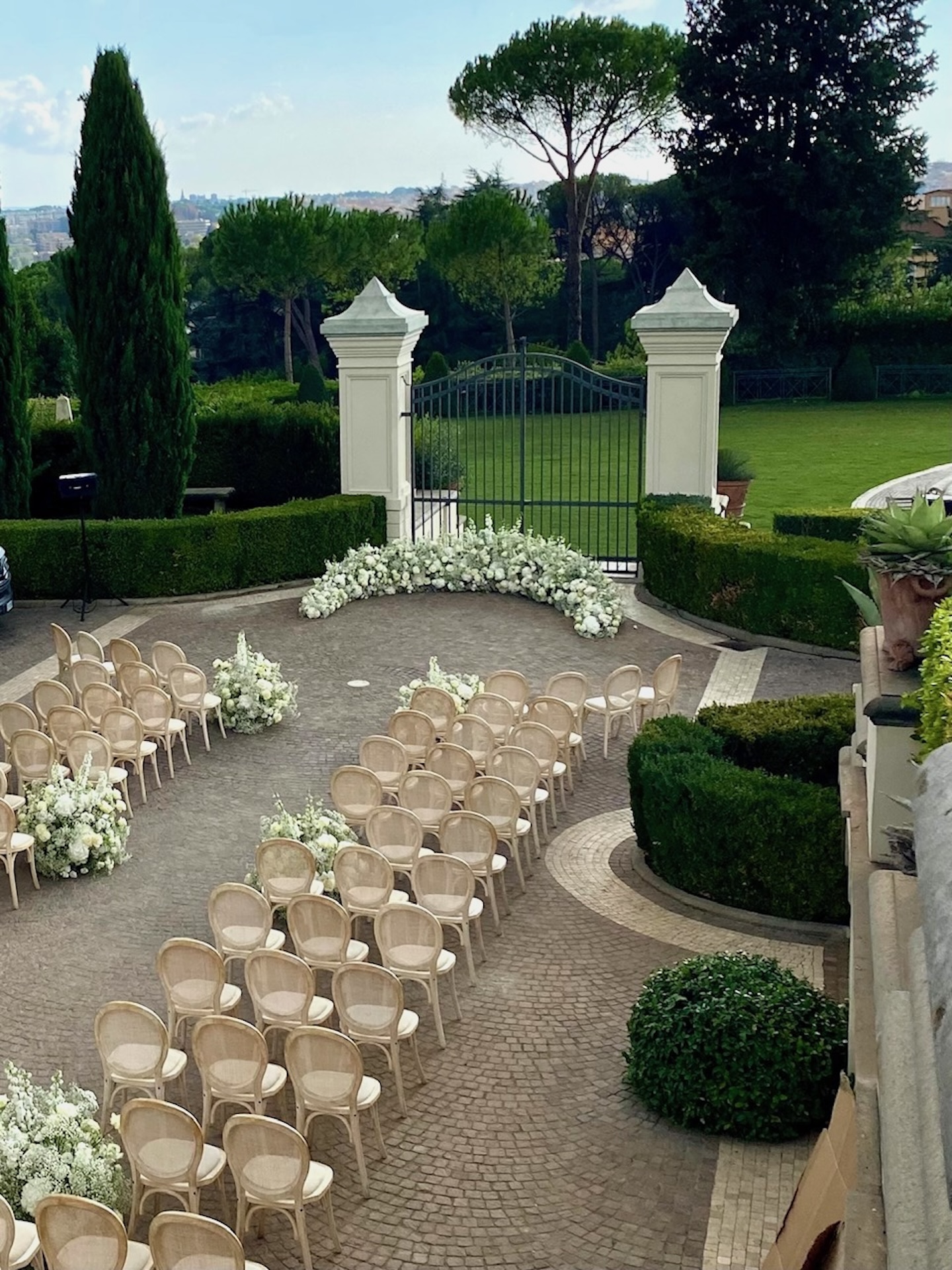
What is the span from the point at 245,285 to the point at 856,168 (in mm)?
20986

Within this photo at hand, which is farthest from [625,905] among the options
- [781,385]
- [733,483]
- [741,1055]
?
[781,385]

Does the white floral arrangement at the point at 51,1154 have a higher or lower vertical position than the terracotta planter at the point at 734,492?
lower

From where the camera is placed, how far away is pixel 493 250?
46875 millimetres

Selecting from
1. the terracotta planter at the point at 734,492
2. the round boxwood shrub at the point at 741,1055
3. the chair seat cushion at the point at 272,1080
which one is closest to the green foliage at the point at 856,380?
the terracotta planter at the point at 734,492

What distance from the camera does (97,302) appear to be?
1889 centimetres

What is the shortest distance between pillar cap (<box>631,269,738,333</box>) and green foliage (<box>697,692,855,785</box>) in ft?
27.4

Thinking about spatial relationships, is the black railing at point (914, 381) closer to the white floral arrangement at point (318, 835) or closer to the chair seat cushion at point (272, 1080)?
the white floral arrangement at point (318, 835)

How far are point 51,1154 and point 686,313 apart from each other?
1402 centimetres

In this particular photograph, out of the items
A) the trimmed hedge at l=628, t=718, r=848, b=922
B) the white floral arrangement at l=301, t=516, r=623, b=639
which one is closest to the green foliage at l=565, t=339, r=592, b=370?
the white floral arrangement at l=301, t=516, r=623, b=639

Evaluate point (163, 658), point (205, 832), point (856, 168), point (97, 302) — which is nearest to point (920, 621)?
point (205, 832)

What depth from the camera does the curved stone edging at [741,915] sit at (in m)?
9.10

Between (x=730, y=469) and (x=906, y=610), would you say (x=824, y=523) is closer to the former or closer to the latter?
(x=730, y=469)

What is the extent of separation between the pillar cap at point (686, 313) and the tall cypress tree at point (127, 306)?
618 cm

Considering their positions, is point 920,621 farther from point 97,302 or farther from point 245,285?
point 245,285
